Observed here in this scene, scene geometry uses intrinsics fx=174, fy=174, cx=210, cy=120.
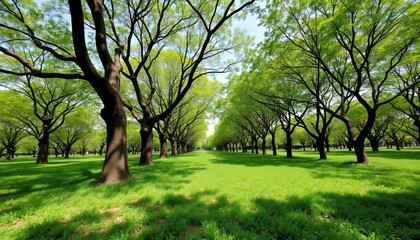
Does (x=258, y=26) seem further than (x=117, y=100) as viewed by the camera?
Yes

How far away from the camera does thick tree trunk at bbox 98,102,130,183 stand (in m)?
7.54

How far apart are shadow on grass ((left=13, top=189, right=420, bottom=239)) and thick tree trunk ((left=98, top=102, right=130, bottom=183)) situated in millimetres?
3461

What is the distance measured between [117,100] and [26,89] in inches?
918

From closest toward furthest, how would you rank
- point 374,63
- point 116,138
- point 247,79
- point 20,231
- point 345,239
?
point 345,239 → point 20,231 → point 116,138 → point 374,63 → point 247,79

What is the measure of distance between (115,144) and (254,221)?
663cm

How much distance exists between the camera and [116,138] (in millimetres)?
7766

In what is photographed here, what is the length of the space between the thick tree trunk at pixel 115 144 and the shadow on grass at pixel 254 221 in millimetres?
3461

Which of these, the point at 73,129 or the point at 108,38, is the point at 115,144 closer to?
the point at 108,38

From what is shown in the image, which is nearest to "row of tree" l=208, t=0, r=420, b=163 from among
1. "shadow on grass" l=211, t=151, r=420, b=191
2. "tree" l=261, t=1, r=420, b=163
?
"tree" l=261, t=1, r=420, b=163

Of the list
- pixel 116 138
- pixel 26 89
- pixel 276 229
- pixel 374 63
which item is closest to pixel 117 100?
pixel 116 138

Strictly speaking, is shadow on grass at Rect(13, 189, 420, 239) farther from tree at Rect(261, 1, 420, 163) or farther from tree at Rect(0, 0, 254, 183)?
tree at Rect(261, 1, 420, 163)

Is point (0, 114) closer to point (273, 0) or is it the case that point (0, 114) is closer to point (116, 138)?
point (116, 138)

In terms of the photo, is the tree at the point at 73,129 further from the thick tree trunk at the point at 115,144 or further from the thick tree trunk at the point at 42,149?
the thick tree trunk at the point at 115,144

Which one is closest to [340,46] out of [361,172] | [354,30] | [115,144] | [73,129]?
[354,30]
